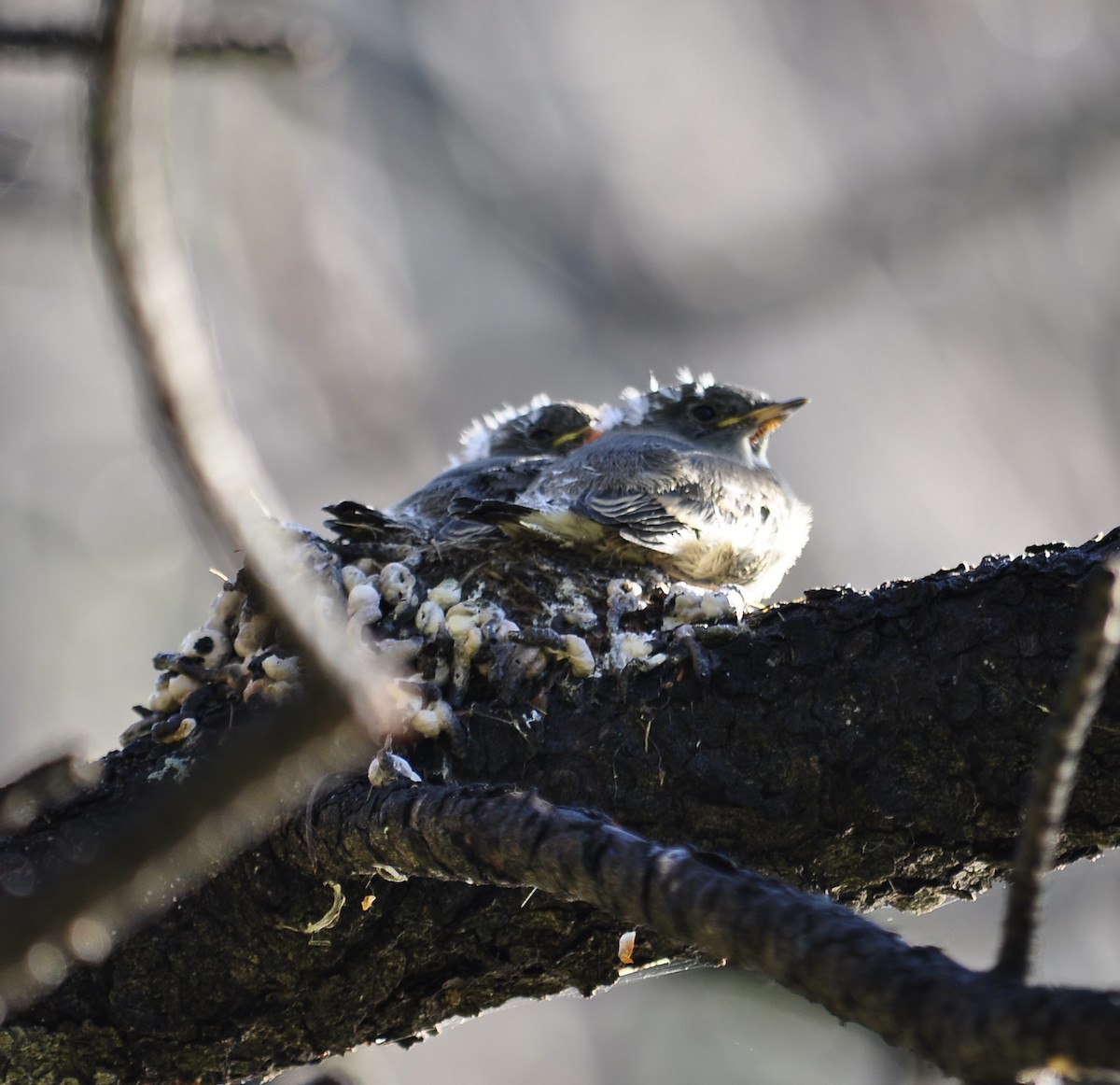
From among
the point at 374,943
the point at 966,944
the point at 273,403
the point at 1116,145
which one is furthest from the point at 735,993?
the point at 1116,145

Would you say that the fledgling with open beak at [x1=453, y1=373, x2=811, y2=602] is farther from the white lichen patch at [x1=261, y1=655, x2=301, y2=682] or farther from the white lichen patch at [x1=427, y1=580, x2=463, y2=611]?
the white lichen patch at [x1=261, y1=655, x2=301, y2=682]

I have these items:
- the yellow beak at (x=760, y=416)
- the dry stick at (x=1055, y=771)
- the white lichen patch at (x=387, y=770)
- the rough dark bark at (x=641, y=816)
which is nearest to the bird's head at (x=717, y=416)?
the yellow beak at (x=760, y=416)

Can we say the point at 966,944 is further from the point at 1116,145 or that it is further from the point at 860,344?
the point at 1116,145

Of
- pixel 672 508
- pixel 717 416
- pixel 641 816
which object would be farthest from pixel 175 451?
pixel 717 416

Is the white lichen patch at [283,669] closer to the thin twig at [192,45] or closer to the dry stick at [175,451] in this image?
the thin twig at [192,45]

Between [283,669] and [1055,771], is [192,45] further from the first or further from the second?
[1055,771]

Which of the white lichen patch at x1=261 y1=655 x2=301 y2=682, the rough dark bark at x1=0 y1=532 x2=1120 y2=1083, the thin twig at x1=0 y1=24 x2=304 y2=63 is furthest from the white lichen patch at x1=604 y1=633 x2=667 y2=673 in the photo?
the thin twig at x1=0 y1=24 x2=304 y2=63
